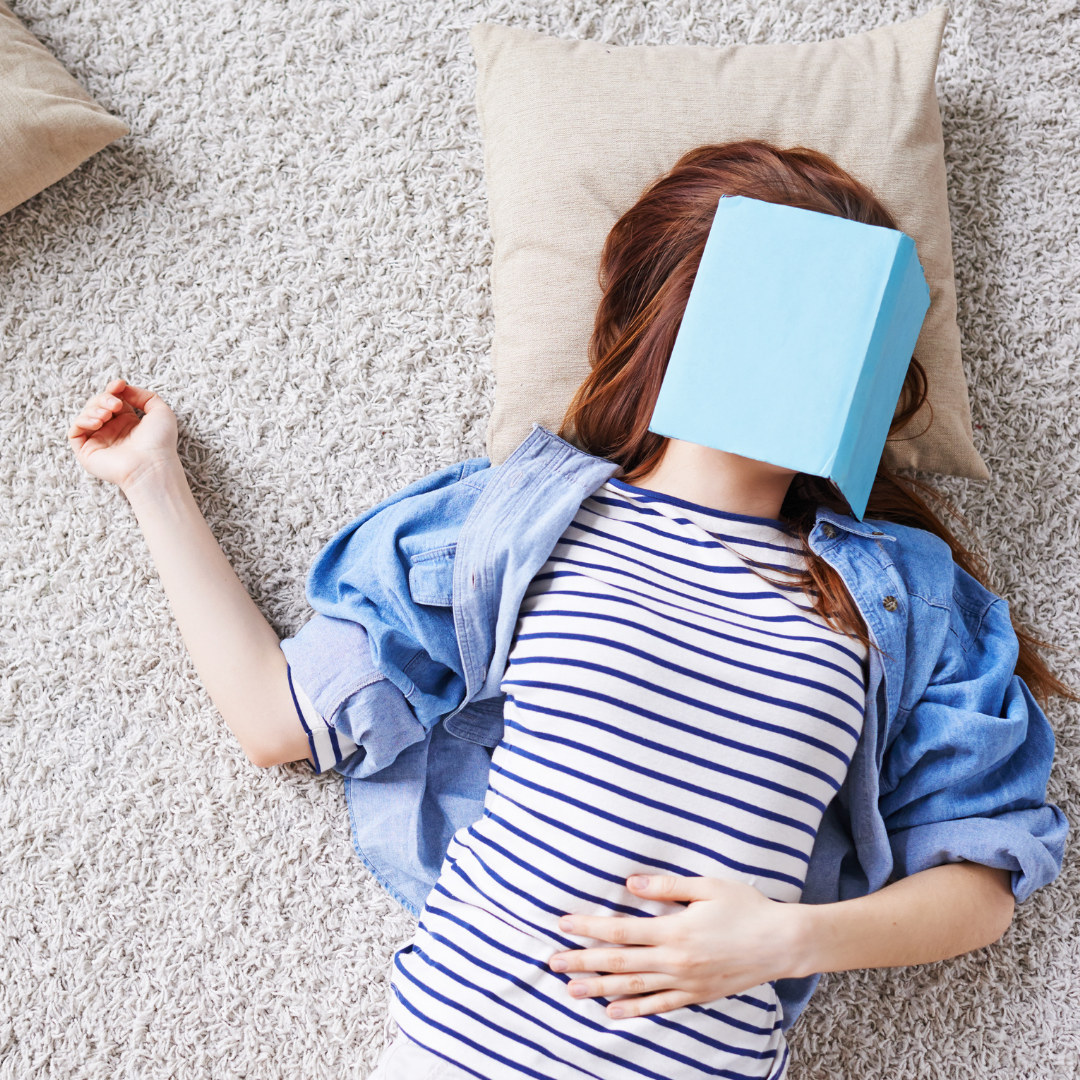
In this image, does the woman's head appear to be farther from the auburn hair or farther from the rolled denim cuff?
the rolled denim cuff

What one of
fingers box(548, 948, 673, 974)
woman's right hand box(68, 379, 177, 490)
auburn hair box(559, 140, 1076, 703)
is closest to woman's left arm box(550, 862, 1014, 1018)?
fingers box(548, 948, 673, 974)

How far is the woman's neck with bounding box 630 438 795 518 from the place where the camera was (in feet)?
2.28

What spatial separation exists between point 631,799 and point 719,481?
0.88 ft

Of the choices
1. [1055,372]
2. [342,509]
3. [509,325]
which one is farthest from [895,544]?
[342,509]

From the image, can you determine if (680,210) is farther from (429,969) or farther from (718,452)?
(429,969)

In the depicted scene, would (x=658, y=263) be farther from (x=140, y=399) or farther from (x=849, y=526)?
(x=140, y=399)

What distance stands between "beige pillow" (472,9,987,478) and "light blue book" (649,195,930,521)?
184 millimetres

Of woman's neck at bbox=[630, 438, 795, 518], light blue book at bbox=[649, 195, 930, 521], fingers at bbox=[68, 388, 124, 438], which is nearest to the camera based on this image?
light blue book at bbox=[649, 195, 930, 521]

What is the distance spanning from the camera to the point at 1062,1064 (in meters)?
0.83

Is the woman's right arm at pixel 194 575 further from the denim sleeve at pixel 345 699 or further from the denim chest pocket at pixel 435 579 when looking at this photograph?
the denim chest pocket at pixel 435 579

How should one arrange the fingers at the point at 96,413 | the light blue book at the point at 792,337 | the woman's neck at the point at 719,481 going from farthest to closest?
1. the fingers at the point at 96,413
2. the woman's neck at the point at 719,481
3. the light blue book at the point at 792,337

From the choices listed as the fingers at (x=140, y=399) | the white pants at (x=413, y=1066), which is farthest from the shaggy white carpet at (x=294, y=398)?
the white pants at (x=413, y=1066)

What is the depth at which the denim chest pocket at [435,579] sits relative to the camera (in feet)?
2.36

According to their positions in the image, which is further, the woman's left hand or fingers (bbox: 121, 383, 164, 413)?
fingers (bbox: 121, 383, 164, 413)
